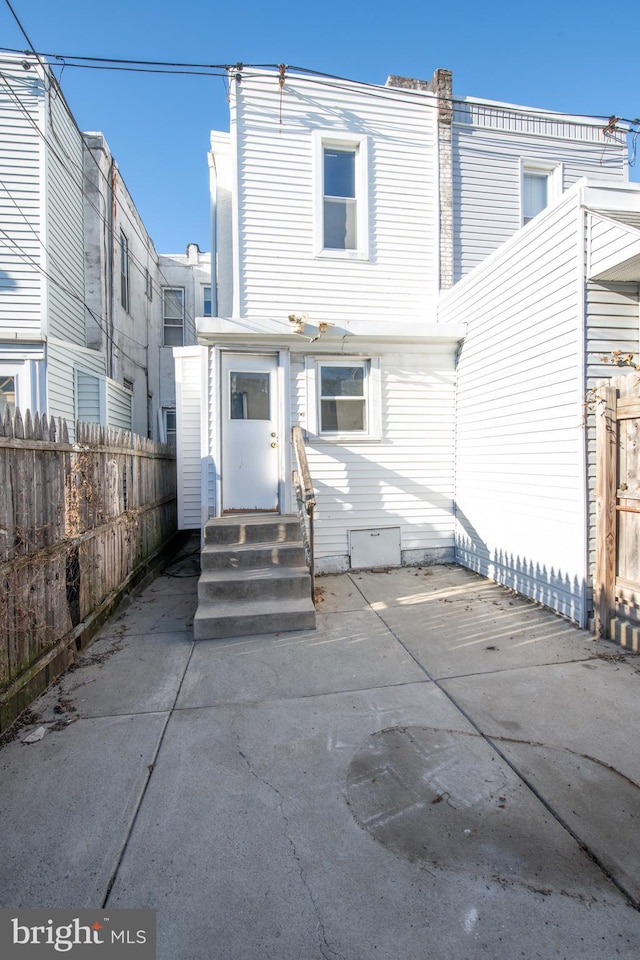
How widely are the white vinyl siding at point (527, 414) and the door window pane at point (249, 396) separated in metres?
2.83

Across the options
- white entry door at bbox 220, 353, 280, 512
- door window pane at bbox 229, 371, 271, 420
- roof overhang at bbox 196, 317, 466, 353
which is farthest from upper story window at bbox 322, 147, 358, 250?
door window pane at bbox 229, 371, 271, 420

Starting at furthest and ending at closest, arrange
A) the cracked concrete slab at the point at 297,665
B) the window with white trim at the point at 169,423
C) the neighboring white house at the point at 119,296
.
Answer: the window with white trim at the point at 169,423 → the neighboring white house at the point at 119,296 → the cracked concrete slab at the point at 297,665

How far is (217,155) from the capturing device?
8273mm

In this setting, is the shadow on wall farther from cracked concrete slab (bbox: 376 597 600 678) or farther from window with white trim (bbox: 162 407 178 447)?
window with white trim (bbox: 162 407 178 447)

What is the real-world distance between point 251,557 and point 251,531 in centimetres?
54

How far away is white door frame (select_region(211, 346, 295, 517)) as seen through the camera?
21.0 feet

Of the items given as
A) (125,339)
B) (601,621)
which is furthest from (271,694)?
(125,339)

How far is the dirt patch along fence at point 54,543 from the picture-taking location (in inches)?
120

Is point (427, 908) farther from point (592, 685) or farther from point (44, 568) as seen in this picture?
point (44, 568)

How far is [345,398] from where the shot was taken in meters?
6.88

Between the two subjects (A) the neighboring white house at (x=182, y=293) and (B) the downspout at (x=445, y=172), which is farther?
(A) the neighboring white house at (x=182, y=293)

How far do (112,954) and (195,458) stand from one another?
6792 millimetres

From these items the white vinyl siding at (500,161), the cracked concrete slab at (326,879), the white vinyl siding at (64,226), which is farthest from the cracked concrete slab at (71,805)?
the white vinyl siding at (500,161)

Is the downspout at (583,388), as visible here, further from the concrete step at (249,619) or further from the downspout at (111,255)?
the downspout at (111,255)
